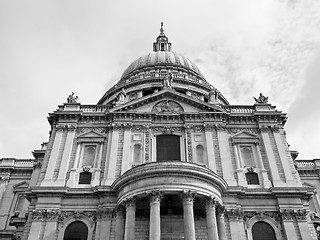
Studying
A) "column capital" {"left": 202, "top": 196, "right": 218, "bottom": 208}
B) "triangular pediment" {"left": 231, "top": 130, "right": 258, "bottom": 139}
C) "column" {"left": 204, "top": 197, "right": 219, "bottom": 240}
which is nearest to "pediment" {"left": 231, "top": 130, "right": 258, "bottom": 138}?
"triangular pediment" {"left": 231, "top": 130, "right": 258, "bottom": 139}

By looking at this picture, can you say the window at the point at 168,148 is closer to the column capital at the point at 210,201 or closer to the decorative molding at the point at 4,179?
the column capital at the point at 210,201

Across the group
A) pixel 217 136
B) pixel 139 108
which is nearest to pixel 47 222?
pixel 139 108

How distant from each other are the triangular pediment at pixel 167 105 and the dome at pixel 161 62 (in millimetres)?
18054

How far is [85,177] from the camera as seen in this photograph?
96.6 feet

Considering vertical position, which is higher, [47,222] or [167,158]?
[167,158]

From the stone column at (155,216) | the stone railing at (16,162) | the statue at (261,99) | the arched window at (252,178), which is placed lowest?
the stone column at (155,216)

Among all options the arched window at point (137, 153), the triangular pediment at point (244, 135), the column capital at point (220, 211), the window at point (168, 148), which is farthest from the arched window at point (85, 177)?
the triangular pediment at point (244, 135)

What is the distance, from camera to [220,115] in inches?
1281

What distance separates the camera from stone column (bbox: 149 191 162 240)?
22344 millimetres

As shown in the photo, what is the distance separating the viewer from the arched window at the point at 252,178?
29.1 meters

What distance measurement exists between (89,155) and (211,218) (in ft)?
41.1

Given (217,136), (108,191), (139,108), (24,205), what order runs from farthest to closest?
(24,205) → (139,108) → (217,136) → (108,191)

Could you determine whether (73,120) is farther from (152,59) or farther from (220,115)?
(152,59)

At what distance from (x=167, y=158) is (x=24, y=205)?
66.8 feet
